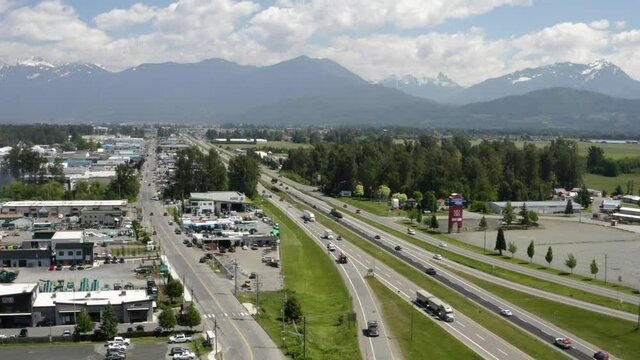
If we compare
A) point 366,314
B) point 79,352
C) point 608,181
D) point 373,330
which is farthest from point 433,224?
point 608,181

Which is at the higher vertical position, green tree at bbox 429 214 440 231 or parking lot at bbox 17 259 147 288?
green tree at bbox 429 214 440 231

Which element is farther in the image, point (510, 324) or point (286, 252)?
point (286, 252)

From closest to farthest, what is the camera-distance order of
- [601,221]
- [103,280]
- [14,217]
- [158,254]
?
1. [103,280]
2. [158,254]
3. [14,217]
4. [601,221]

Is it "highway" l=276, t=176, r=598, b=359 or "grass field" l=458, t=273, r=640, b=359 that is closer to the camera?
"grass field" l=458, t=273, r=640, b=359

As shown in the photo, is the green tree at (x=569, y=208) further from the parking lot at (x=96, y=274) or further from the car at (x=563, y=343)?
the parking lot at (x=96, y=274)

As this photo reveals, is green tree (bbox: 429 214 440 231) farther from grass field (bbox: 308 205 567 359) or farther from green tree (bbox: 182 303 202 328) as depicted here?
green tree (bbox: 182 303 202 328)

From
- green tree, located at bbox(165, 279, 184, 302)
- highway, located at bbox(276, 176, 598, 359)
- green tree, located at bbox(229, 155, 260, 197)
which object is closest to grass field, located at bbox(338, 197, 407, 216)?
highway, located at bbox(276, 176, 598, 359)

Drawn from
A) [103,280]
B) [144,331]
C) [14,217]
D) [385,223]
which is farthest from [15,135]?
[144,331]

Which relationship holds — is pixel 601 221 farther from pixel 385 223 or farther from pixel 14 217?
pixel 14 217
